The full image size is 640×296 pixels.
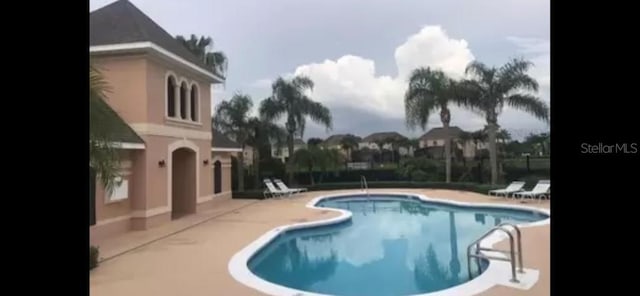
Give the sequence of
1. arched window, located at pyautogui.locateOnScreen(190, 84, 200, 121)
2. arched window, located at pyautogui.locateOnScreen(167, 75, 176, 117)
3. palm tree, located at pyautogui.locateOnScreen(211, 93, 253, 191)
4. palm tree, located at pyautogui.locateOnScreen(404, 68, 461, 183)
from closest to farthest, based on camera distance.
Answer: arched window, located at pyautogui.locateOnScreen(167, 75, 176, 117), arched window, located at pyautogui.locateOnScreen(190, 84, 200, 121), palm tree, located at pyautogui.locateOnScreen(404, 68, 461, 183), palm tree, located at pyautogui.locateOnScreen(211, 93, 253, 191)

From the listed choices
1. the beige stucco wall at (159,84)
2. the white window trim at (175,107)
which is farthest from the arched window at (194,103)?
the beige stucco wall at (159,84)

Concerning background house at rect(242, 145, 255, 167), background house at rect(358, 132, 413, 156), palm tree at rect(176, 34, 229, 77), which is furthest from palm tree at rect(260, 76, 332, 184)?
background house at rect(358, 132, 413, 156)

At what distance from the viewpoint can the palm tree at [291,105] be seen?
21516mm

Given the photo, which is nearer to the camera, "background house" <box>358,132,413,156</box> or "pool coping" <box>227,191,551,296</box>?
"pool coping" <box>227,191,551,296</box>

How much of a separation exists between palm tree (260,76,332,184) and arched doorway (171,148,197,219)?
26.5 feet

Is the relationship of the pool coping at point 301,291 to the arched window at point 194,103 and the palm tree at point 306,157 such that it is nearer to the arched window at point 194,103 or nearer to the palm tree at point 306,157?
the arched window at point 194,103

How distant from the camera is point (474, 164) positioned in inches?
878

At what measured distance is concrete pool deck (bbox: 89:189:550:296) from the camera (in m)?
5.87

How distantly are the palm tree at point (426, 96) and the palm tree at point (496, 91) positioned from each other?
1044mm

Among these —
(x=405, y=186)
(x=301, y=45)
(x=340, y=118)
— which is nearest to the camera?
(x=301, y=45)

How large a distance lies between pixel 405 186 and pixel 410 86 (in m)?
5.21

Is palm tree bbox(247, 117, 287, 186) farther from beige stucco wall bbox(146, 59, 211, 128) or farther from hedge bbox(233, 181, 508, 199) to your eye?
beige stucco wall bbox(146, 59, 211, 128)
